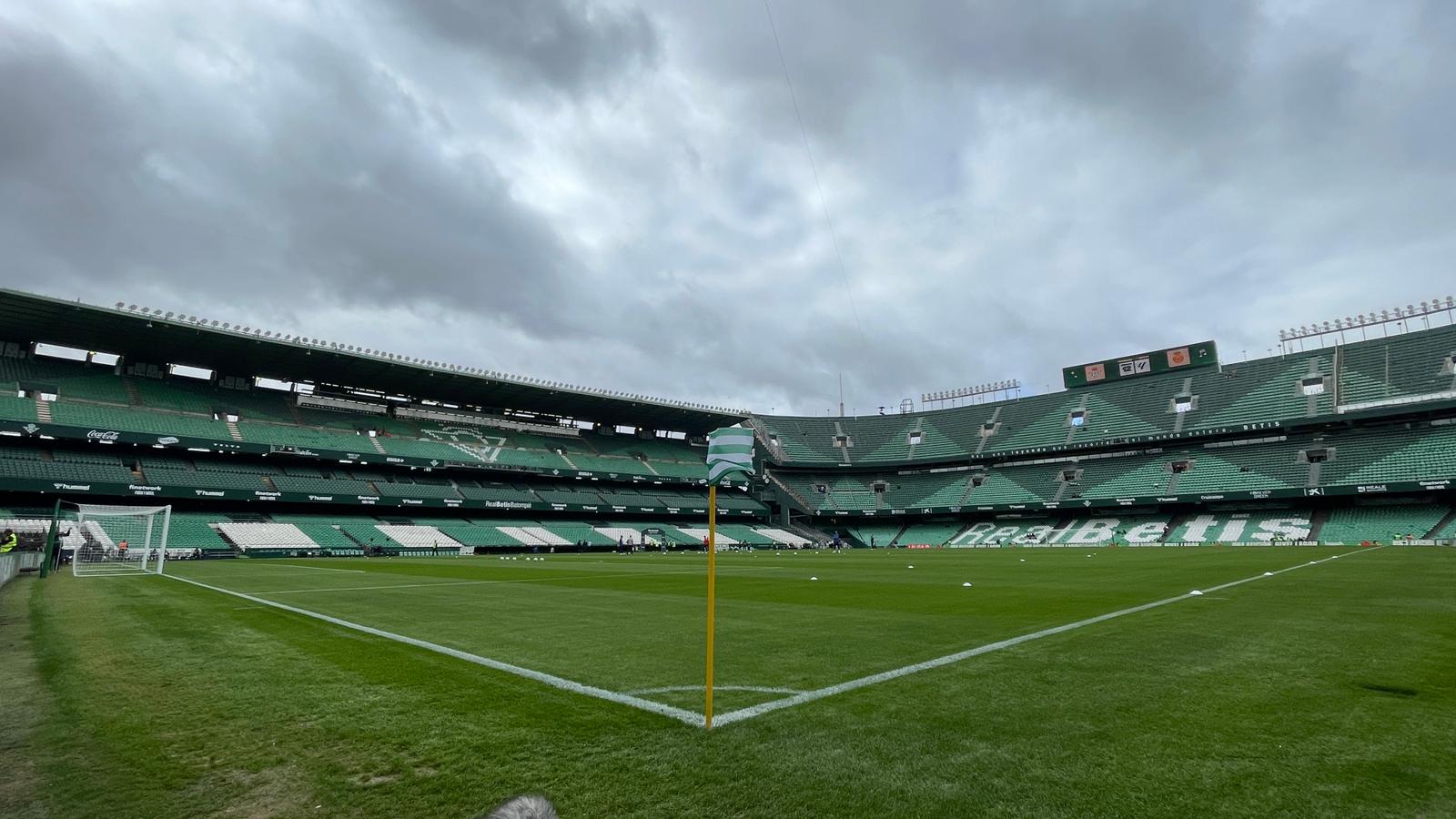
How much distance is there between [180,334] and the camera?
41719 mm

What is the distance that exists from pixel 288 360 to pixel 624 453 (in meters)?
30.2

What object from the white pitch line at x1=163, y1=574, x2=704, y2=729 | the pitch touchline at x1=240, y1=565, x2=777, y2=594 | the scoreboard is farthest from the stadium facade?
the white pitch line at x1=163, y1=574, x2=704, y2=729

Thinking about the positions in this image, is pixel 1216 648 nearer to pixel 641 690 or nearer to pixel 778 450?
pixel 641 690

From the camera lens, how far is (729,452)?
4.73 metres

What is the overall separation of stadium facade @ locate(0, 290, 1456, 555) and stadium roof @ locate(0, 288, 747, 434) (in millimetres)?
221

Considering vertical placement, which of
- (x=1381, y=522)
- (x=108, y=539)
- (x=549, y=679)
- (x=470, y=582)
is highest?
(x=1381, y=522)

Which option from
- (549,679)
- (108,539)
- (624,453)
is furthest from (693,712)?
(624,453)

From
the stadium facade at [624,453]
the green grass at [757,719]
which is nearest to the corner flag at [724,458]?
the green grass at [757,719]

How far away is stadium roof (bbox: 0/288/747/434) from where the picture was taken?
3841 centimetres

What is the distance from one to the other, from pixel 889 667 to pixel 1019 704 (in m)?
1.59

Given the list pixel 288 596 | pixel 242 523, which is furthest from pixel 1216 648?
pixel 242 523

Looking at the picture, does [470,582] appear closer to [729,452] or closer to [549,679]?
[549,679]

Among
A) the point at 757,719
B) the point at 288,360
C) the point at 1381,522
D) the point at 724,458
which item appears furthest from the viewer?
the point at 288,360

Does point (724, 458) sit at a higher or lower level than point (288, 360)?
lower
